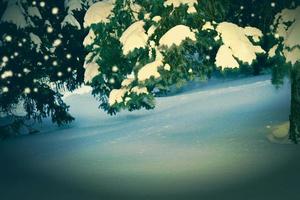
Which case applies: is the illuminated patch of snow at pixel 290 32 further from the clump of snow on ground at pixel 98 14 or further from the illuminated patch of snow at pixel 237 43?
the clump of snow on ground at pixel 98 14

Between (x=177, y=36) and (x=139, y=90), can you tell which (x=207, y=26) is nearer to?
(x=177, y=36)

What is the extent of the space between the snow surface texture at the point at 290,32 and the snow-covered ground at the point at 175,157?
1.68 meters

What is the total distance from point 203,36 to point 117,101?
211 cm

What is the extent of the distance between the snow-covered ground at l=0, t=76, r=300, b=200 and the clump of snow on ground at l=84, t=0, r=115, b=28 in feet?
8.28

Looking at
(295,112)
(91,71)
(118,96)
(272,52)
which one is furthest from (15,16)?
(295,112)

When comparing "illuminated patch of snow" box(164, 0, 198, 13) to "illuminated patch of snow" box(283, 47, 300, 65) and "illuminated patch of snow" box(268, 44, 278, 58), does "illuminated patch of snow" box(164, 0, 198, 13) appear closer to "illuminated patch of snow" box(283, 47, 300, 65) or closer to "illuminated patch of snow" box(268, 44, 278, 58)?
"illuminated patch of snow" box(283, 47, 300, 65)

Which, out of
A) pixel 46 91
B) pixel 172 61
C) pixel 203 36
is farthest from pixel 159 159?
pixel 46 91

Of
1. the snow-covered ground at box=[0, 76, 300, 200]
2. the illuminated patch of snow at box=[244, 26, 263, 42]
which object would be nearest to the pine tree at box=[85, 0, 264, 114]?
the illuminated patch of snow at box=[244, 26, 263, 42]

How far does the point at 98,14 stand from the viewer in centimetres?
694

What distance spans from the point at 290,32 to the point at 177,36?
1.58 m

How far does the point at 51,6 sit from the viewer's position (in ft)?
40.6

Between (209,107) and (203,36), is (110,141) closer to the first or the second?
(209,107)

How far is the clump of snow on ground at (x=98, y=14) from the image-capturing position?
22.7 ft

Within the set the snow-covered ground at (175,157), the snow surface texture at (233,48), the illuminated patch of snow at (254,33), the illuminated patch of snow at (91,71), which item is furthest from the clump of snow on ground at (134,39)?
the illuminated patch of snow at (91,71)
